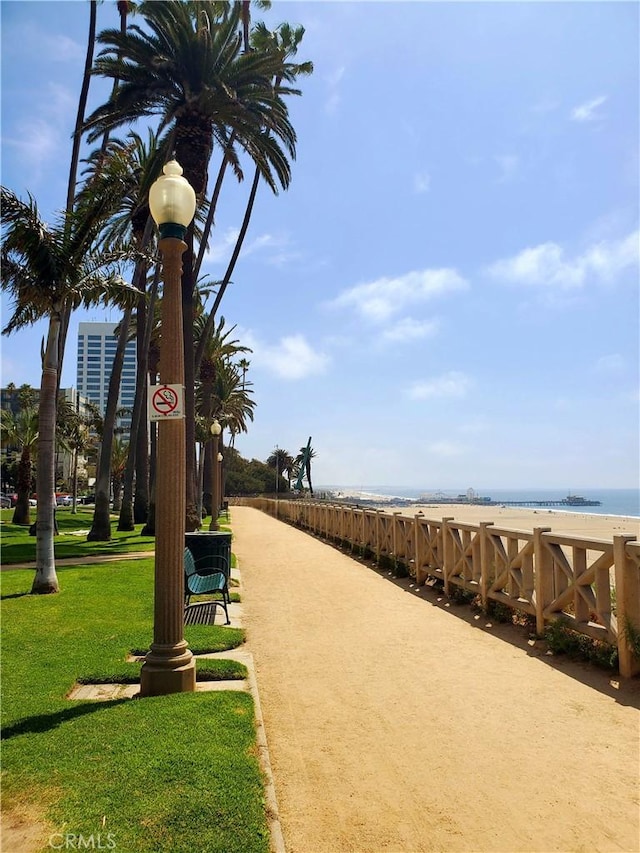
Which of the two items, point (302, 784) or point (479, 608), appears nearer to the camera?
point (302, 784)

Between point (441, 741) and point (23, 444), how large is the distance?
110 feet

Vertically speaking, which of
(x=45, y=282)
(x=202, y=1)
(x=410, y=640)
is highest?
(x=202, y=1)

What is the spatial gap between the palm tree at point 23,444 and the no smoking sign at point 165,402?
91.0ft

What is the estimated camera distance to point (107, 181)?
36.7 ft

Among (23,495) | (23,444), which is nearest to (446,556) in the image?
(23,495)

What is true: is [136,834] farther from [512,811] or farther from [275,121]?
[275,121]

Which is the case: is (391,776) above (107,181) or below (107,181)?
below

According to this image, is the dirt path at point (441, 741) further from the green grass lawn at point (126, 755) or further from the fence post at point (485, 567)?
the fence post at point (485, 567)

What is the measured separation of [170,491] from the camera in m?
5.19

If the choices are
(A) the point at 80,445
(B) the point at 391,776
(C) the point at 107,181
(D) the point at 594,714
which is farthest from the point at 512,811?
(A) the point at 80,445

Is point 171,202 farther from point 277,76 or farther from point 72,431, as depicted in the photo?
point 72,431

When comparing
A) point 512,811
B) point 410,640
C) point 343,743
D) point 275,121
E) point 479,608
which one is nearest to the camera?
point 512,811

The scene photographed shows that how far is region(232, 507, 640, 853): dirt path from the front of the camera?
3.26 metres

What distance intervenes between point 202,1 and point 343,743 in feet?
68.4
